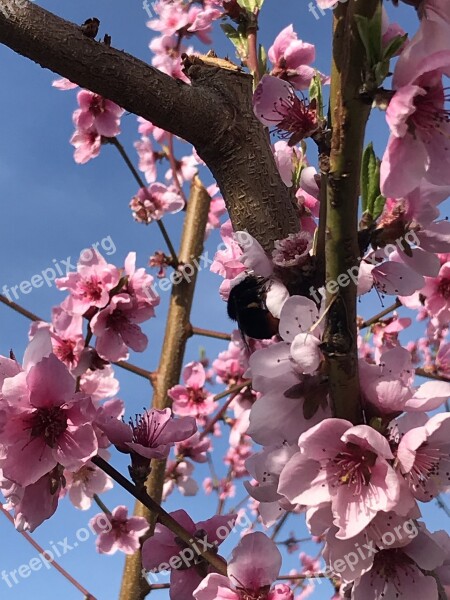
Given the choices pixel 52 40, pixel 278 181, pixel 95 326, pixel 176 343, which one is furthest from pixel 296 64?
pixel 176 343

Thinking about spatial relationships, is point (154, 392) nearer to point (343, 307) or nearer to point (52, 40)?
point (52, 40)

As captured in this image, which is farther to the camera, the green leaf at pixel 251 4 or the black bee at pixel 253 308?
the green leaf at pixel 251 4

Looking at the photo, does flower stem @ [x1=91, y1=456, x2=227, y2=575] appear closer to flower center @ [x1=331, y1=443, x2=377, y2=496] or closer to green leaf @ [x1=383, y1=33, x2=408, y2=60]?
flower center @ [x1=331, y1=443, x2=377, y2=496]

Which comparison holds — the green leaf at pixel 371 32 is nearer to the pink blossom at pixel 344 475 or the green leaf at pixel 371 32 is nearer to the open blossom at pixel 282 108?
the open blossom at pixel 282 108

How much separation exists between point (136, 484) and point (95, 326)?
111 cm

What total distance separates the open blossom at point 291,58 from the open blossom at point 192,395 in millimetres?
1758

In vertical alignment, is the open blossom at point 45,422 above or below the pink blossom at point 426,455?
above

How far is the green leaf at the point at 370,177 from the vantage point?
3.03ft

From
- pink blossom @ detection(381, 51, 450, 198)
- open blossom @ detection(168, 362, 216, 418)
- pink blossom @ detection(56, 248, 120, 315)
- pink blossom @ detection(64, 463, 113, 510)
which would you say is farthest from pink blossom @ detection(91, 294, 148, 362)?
pink blossom @ detection(381, 51, 450, 198)

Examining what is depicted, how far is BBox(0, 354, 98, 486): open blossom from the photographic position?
113cm

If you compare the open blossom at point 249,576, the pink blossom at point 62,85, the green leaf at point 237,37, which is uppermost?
the pink blossom at point 62,85

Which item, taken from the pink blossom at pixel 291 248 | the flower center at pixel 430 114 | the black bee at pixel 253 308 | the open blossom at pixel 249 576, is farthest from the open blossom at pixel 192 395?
the flower center at pixel 430 114

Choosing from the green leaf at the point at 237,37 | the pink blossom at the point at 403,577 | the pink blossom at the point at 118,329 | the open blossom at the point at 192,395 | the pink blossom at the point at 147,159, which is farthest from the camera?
the pink blossom at the point at 147,159

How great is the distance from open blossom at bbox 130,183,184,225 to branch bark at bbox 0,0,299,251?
2.37 m
